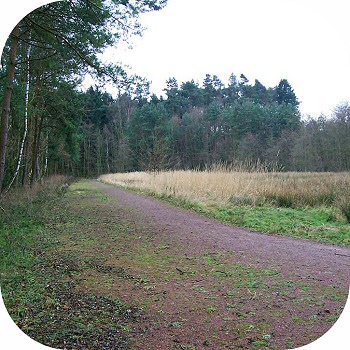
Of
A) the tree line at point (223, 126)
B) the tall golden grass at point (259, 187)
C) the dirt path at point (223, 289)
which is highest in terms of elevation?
the tree line at point (223, 126)

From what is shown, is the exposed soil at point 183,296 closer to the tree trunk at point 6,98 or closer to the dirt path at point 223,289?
the dirt path at point 223,289

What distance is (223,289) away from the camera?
73.3 inches

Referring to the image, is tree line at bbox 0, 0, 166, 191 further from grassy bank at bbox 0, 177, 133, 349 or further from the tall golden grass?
the tall golden grass

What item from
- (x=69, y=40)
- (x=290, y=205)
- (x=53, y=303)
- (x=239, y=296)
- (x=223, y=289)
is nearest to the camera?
(x=53, y=303)

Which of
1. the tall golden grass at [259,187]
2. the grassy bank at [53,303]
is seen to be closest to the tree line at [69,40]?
the grassy bank at [53,303]

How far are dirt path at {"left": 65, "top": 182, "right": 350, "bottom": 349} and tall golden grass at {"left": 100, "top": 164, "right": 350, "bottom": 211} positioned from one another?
1.65ft

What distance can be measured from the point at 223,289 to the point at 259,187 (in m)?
3.21

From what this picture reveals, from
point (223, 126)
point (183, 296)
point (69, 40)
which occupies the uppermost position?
point (69, 40)

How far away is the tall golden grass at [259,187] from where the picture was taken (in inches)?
96.2

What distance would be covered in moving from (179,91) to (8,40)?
3.42ft

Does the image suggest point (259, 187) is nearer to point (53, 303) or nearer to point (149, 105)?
point (149, 105)

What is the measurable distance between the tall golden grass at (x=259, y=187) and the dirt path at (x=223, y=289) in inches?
19.8

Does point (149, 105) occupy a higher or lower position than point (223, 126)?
higher

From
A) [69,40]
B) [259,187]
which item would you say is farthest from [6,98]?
[259,187]
